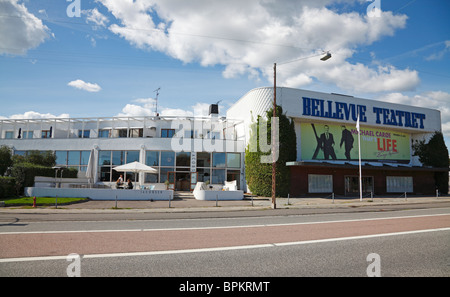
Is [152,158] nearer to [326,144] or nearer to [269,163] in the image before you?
[269,163]

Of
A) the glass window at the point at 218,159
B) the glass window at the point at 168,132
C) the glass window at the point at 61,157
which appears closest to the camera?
the glass window at the point at 218,159

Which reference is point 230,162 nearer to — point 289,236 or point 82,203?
point 82,203

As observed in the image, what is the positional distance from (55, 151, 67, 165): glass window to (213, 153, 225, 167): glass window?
56.0ft

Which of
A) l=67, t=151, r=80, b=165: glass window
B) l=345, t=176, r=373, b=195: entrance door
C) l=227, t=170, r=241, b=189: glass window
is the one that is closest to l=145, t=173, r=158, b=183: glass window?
l=227, t=170, r=241, b=189: glass window

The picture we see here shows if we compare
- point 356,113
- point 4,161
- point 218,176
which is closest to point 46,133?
point 4,161

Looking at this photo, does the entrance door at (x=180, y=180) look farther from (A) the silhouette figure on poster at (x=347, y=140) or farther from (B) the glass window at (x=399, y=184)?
(B) the glass window at (x=399, y=184)

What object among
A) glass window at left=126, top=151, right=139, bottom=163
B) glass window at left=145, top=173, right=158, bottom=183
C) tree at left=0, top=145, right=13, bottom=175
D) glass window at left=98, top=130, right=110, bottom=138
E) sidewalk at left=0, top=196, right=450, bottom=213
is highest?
glass window at left=98, top=130, right=110, bottom=138

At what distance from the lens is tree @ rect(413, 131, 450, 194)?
120ft

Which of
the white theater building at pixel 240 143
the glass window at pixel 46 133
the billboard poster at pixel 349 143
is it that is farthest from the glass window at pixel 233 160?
the glass window at pixel 46 133

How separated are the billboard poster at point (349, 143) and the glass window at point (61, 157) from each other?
26.9 meters

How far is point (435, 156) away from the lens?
1441 inches

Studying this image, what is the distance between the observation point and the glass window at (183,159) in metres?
29.4

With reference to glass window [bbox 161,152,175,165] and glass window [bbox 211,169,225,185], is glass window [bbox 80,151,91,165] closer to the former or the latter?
glass window [bbox 161,152,175,165]

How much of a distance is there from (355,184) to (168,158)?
2218 centimetres
